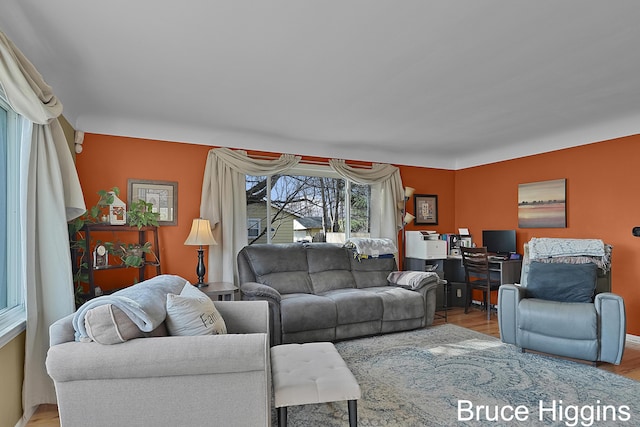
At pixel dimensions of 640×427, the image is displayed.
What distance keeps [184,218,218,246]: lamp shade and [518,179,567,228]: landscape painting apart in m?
4.01

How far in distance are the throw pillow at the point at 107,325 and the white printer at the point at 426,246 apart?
4269 millimetres

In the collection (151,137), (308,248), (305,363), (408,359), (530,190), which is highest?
(151,137)

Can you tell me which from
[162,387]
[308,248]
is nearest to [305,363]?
[162,387]

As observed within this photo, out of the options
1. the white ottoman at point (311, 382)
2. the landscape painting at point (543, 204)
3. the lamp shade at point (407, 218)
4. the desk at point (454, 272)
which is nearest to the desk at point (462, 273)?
the desk at point (454, 272)

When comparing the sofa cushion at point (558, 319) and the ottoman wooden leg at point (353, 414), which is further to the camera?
the sofa cushion at point (558, 319)

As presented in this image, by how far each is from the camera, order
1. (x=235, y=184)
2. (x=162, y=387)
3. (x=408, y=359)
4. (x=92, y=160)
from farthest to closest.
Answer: (x=235, y=184)
(x=92, y=160)
(x=408, y=359)
(x=162, y=387)

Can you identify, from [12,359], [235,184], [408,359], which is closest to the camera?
[12,359]

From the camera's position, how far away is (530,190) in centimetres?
502

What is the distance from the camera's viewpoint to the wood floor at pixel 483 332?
7.93 ft

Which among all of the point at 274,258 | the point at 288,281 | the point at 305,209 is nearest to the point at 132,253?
the point at 274,258

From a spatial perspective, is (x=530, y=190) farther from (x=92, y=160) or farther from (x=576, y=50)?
(x=92, y=160)

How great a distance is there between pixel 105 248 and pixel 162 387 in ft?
6.94

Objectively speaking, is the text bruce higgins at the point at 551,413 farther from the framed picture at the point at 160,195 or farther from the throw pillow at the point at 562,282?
the framed picture at the point at 160,195

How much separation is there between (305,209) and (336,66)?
2.67m
